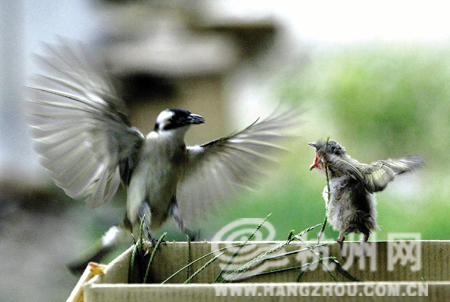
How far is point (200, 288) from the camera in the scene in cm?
50

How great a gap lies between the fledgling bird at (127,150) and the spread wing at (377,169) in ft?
0.71

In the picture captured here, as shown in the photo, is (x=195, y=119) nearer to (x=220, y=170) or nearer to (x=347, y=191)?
(x=220, y=170)

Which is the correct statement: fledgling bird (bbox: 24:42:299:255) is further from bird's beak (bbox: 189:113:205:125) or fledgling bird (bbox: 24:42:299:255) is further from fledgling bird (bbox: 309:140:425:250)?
fledgling bird (bbox: 309:140:425:250)

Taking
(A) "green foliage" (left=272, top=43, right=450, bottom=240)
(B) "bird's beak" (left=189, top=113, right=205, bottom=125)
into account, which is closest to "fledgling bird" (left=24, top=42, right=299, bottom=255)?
(B) "bird's beak" (left=189, top=113, right=205, bottom=125)

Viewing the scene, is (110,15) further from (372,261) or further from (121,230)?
(372,261)

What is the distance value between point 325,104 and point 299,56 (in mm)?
255

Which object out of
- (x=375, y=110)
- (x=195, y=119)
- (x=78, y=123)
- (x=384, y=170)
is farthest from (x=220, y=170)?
(x=375, y=110)

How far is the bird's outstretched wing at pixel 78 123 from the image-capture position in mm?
840

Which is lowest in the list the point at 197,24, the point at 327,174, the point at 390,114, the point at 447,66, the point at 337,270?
the point at 337,270

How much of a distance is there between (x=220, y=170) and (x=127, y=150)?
19 centimetres

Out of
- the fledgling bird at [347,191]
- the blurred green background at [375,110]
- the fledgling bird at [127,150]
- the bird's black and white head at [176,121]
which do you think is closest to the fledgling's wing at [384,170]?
the fledgling bird at [347,191]

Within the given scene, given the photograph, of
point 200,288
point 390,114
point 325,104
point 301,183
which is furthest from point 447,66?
point 200,288

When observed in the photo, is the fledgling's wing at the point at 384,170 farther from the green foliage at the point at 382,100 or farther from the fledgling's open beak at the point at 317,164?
the green foliage at the point at 382,100

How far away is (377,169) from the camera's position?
0.72m
